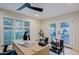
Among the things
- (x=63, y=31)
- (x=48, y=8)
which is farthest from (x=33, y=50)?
(x=48, y=8)

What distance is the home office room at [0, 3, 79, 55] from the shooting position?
1.49m

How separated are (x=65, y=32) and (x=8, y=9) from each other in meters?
1.13

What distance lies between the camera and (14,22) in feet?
5.10

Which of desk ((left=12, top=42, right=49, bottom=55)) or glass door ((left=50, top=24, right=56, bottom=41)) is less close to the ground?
glass door ((left=50, top=24, right=56, bottom=41))

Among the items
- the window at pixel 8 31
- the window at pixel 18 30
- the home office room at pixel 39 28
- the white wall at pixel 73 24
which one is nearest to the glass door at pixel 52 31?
the home office room at pixel 39 28

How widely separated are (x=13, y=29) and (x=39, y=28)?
502mm

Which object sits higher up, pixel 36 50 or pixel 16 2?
pixel 16 2

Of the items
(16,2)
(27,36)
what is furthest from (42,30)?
(16,2)

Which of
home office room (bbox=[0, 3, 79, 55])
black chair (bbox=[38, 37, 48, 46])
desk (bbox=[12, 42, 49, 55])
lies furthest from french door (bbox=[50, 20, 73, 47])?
desk (bbox=[12, 42, 49, 55])

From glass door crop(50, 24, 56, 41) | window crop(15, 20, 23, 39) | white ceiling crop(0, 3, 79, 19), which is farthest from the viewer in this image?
glass door crop(50, 24, 56, 41)

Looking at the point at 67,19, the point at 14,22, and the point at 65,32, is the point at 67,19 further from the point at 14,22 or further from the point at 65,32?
the point at 14,22

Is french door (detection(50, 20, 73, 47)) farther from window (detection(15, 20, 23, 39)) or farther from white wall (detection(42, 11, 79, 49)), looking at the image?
window (detection(15, 20, 23, 39))

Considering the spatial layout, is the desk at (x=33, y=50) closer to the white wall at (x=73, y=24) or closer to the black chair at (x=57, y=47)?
the black chair at (x=57, y=47)

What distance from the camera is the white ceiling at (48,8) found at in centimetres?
147
